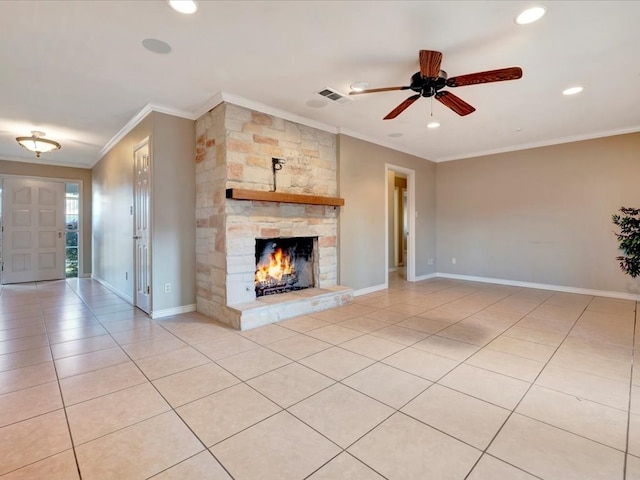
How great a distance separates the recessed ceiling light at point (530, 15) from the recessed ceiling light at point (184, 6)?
2.37 meters

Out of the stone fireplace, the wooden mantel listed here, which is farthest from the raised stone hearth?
the wooden mantel

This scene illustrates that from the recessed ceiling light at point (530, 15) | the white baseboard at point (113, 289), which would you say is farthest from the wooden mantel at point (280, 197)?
the recessed ceiling light at point (530, 15)

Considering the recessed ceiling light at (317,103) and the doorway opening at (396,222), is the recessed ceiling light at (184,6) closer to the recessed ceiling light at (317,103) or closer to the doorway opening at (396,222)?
the recessed ceiling light at (317,103)

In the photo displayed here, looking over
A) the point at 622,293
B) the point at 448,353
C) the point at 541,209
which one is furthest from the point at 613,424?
the point at 541,209

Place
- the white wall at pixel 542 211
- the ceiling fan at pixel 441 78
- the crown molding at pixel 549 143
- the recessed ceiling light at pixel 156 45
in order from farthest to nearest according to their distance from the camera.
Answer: the white wall at pixel 542 211
the crown molding at pixel 549 143
the recessed ceiling light at pixel 156 45
the ceiling fan at pixel 441 78

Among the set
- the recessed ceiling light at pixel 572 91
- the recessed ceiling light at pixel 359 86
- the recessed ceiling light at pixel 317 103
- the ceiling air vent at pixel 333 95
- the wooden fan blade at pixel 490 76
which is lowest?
the wooden fan blade at pixel 490 76

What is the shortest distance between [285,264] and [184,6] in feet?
10.4

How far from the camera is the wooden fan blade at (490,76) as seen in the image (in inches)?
90.4

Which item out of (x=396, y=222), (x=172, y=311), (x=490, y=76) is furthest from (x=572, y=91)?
(x=172, y=311)

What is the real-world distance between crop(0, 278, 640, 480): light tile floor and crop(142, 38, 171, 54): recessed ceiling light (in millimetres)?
2703

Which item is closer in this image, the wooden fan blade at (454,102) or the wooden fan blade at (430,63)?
the wooden fan blade at (430,63)

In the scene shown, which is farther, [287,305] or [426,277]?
[426,277]

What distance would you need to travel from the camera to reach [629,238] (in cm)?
453

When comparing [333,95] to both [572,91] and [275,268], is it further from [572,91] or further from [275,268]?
[572,91]
